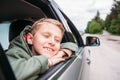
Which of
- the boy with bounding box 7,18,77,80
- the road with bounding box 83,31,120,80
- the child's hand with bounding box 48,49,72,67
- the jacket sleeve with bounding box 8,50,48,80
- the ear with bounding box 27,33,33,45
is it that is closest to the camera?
the jacket sleeve with bounding box 8,50,48,80

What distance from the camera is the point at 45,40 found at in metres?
2.07

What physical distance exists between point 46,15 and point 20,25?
0.45 meters

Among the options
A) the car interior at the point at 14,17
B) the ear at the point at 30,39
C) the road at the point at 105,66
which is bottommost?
the road at the point at 105,66

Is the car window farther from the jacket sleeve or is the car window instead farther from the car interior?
the jacket sleeve

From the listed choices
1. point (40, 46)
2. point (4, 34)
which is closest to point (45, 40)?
point (40, 46)

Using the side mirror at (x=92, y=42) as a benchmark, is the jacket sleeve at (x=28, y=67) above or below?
above

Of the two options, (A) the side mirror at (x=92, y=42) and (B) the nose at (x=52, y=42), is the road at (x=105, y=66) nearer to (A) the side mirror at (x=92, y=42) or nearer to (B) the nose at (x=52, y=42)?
(A) the side mirror at (x=92, y=42)

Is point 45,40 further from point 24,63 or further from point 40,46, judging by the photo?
point 24,63

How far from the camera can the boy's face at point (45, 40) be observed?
2070 mm

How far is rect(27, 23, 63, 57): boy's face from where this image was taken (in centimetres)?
207

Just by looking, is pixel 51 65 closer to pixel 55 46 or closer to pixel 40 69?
pixel 55 46

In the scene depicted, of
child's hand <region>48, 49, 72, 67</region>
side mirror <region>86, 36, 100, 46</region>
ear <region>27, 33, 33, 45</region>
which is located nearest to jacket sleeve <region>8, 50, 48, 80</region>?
child's hand <region>48, 49, 72, 67</region>

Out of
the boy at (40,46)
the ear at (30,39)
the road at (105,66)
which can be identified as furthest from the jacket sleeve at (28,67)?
the road at (105,66)

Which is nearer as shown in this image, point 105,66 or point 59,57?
point 59,57
